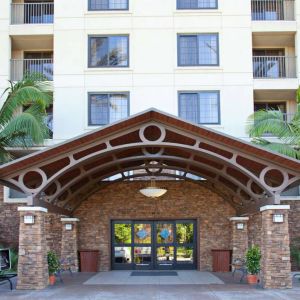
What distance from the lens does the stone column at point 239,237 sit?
70.8 ft

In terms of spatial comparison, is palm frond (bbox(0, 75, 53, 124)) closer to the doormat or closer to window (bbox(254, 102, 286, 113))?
the doormat

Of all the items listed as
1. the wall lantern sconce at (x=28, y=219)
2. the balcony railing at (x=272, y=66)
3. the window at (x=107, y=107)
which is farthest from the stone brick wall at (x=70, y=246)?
the balcony railing at (x=272, y=66)

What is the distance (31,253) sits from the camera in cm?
1570

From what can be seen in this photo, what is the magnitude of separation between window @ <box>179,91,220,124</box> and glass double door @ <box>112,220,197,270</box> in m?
4.29

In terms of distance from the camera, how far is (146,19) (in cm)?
2328


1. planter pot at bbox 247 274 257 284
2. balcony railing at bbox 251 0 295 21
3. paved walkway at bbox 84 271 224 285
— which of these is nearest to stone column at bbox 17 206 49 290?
paved walkway at bbox 84 271 224 285

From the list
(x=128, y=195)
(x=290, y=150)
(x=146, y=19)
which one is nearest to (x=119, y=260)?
(x=128, y=195)

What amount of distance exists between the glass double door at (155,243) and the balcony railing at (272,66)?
7292 millimetres

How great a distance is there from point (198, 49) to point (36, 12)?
7.78 meters

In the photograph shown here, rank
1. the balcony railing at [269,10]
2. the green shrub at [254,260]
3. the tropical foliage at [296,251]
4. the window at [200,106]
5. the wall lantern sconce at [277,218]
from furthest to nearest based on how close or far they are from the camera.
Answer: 1. the balcony railing at [269,10]
2. the window at [200,106]
3. the tropical foliage at [296,251]
4. the green shrub at [254,260]
5. the wall lantern sconce at [277,218]

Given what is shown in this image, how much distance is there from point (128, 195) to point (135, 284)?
6.03 metres

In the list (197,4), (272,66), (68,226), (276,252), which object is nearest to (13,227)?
(68,226)

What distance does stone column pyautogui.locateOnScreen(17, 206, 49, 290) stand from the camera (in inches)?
617

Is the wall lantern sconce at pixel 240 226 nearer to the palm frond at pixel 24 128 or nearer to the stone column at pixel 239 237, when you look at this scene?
the stone column at pixel 239 237
